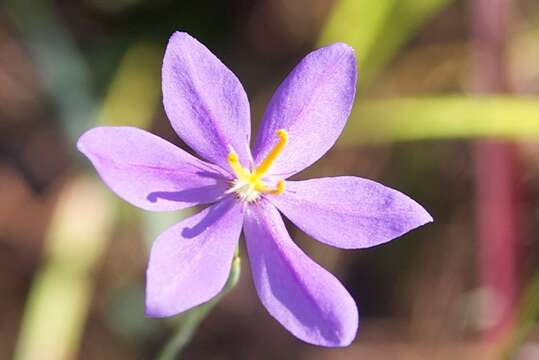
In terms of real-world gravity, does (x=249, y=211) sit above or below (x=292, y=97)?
below

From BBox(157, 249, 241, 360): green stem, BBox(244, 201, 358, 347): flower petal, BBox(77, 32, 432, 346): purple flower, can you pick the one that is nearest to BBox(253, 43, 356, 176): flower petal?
BBox(77, 32, 432, 346): purple flower

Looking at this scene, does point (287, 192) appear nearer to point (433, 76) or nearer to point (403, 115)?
point (403, 115)

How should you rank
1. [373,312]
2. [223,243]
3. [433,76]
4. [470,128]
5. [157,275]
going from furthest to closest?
[433,76] → [373,312] → [470,128] → [223,243] → [157,275]

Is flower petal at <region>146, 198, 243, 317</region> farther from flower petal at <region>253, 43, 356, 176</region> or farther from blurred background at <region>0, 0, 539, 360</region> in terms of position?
blurred background at <region>0, 0, 539, 360</region>

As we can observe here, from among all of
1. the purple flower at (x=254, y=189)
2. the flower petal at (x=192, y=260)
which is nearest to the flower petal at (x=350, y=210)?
the purple flower at (x=254, y=189)

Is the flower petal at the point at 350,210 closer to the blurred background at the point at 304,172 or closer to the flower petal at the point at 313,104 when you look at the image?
the flower petal at the point at 313,104

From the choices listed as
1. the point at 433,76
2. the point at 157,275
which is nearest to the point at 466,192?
the point at 433,76

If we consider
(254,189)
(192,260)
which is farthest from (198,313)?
(254,189)
